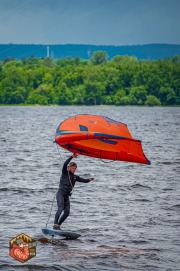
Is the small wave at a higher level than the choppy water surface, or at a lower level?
lower

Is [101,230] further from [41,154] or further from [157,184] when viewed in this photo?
[41,154]

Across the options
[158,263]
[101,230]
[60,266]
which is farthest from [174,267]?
[101,230]

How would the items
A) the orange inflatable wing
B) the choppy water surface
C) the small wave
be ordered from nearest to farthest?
1. the choppy water surface
2. the orange inflatable wing
3. the small wave

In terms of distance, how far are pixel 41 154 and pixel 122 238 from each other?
35.2m

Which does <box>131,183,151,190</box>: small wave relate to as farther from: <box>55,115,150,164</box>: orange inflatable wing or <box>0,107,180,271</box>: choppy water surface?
<box>55,115,150,164</box>: orange inflatable wing

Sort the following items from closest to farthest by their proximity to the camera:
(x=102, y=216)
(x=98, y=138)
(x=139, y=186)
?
(x=98, y=138)
(x=102, y=216)
(x=139, y=186)

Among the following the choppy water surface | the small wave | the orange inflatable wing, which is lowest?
the small wave

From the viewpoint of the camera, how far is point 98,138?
21594 mm

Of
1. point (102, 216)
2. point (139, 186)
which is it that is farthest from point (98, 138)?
point (139, 186)

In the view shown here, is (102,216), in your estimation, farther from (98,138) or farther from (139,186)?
(139,186)

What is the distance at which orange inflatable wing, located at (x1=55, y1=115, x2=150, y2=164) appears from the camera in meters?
21.5

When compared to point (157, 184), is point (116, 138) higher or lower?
higher

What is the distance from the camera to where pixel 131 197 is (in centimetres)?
3155

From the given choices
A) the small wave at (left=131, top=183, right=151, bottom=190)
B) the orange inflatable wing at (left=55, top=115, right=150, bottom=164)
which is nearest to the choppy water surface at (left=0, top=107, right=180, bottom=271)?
the small wave at (left=131, top=183, right=151, bottom=190)
